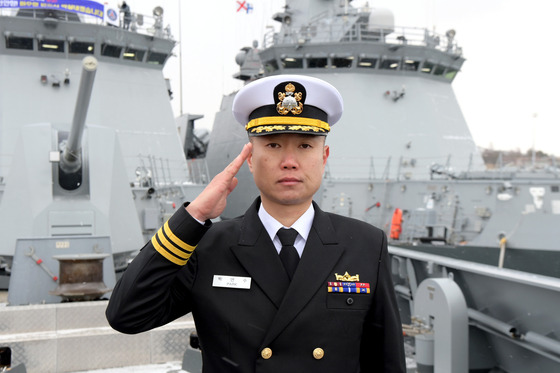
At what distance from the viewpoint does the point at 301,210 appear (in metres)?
1.48

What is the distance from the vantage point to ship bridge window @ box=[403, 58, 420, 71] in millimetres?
15419

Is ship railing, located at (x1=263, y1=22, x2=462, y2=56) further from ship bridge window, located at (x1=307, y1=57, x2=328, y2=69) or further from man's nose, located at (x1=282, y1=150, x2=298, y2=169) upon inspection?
man's nose, located at (x1=282, y1=150, x2=298, y2=169)

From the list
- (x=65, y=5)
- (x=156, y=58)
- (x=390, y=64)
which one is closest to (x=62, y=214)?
(x=65, y=5)

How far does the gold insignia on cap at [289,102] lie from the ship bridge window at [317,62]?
46.9ft

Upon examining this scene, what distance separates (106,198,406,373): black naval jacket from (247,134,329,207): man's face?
13 centimetres

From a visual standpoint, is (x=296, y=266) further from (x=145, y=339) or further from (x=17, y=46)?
(x=17, y=46)

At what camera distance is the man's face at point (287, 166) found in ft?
4.61

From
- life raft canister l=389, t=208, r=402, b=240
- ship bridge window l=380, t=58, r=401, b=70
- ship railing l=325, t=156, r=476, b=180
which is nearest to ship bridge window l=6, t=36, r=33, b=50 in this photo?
ship railing l=325, t=156, r=476, b=180

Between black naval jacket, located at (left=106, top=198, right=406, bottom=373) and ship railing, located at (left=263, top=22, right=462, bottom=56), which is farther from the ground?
ship railing, located at (left=263, top=22, right=462, bottom=56)

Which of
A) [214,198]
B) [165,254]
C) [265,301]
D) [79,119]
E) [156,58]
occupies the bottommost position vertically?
[265,301]

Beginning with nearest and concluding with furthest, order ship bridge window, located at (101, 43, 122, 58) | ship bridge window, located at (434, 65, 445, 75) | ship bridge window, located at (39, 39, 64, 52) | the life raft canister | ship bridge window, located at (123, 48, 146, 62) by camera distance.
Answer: the life raft canister → ship bridge window, located at (39, 39, 64, 52) → ship bridge window, located at (101, 43, 122, 58) → ship bridge window, located at (123, 48, 146, 62) → ship bridge window, located at (434, 65, 445, 75)

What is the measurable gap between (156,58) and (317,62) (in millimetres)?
4470

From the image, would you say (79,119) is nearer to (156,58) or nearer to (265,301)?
(265,301)

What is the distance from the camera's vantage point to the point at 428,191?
11.8 metres
